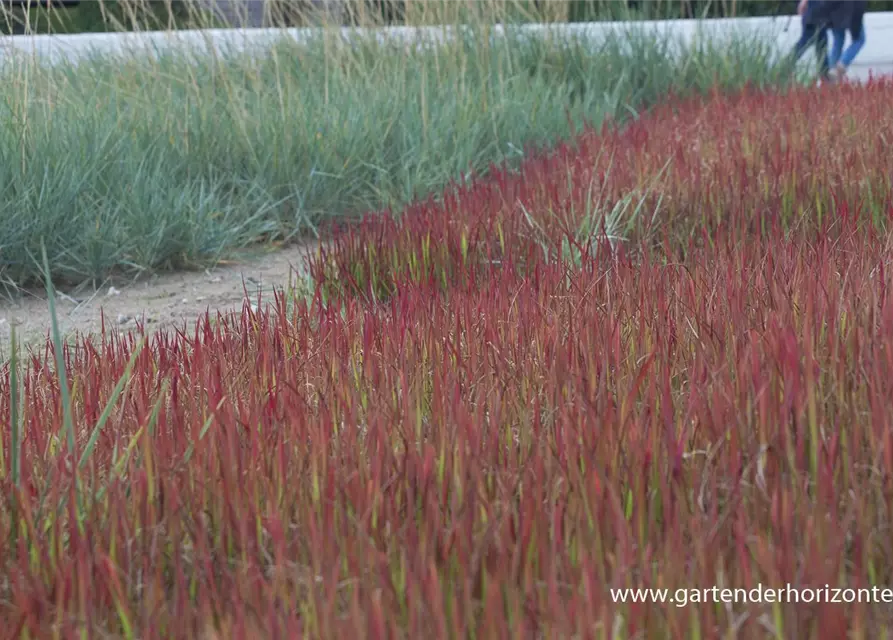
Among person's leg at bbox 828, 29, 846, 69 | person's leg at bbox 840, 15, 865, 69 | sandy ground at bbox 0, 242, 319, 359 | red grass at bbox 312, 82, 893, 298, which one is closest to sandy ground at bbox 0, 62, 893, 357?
sandy ground at bbox 0, 242, 319, 359

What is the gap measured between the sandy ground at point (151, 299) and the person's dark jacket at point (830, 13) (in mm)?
6834

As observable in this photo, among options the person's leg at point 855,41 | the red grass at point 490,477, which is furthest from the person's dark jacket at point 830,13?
the red grass at point 490,477

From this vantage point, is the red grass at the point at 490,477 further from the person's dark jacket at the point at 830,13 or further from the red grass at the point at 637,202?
the person's dark jacket at the point at 830,13

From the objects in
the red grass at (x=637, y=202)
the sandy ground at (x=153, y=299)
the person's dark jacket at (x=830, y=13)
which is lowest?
the sandy ground at (x=153, y=299)

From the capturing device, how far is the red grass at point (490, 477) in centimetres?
133

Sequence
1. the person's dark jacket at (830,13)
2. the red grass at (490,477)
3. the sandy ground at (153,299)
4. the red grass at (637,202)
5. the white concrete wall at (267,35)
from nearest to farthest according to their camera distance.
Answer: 1. the red grass at (490,477)
2. the red grass at (637,202)
3. the sandy ground at (153,299)
4. the white concrete wall at (267,35)
5. the person's dark jacket at (830,13)

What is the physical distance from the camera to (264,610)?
138cm

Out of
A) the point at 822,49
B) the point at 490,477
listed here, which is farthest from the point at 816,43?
the point at 490,477

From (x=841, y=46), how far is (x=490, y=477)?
10097 millimetres

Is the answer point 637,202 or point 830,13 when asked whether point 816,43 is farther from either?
point 637,202

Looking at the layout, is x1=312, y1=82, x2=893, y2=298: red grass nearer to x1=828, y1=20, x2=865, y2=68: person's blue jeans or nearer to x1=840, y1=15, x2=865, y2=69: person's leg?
x1=828, y1=20, x2=865, y2=68: person's blue jeans

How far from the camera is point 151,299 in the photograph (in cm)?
491

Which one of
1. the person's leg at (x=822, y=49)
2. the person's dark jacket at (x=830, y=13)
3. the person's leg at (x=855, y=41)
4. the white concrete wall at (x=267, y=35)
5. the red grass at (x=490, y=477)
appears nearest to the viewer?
the red grass at (x=490, y=477)

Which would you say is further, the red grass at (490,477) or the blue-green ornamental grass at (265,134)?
the blue-green ornamental grass at (265,134)
